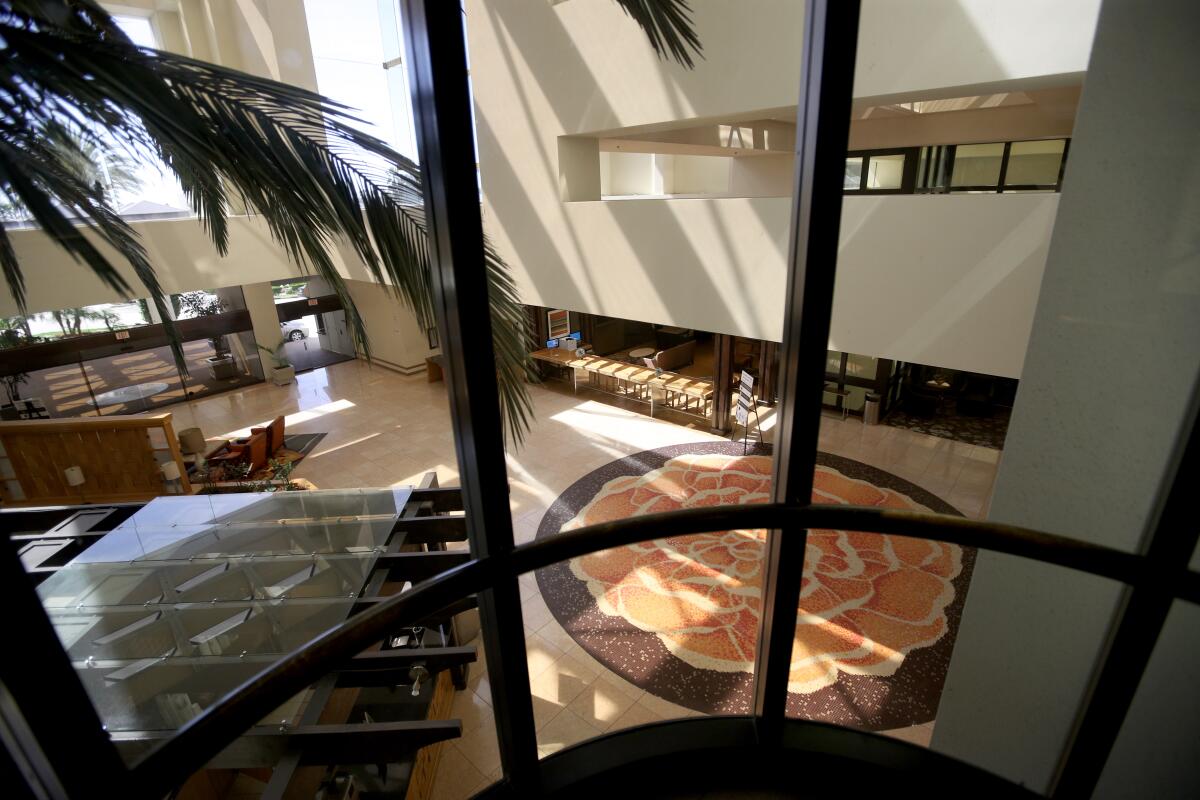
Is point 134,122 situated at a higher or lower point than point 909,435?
higher

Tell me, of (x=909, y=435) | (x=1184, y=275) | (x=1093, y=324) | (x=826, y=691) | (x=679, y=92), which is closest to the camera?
(x=1184, y=275)

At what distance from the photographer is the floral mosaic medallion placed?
562 cm

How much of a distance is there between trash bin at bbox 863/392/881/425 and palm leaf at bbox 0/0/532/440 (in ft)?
34.9

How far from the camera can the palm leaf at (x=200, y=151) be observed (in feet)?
4.39

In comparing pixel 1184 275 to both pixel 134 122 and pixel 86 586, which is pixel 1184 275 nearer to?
pixel 134 122

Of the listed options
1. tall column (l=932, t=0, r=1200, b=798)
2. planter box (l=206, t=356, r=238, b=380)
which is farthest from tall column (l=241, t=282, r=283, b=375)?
tall column (l=932, t=0, r=1200, b=798)

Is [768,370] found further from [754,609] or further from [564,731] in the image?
[564,731]

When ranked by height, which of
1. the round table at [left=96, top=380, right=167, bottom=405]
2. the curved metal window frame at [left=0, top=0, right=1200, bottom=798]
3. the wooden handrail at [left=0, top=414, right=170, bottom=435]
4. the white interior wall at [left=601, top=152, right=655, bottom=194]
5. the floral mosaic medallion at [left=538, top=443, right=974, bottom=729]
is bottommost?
the floral mosaic medallion at [left=538, top=443, right=974, bottom=729]

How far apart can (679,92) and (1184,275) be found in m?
5.25

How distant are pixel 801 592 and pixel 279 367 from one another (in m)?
15.3

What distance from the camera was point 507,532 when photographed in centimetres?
142

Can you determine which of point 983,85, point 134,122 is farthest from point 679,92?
point 134,122

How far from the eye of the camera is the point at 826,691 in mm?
5609

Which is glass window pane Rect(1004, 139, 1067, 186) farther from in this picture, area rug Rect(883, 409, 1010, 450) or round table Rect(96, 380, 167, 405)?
round table Rect(96, 380, 167, 405)
